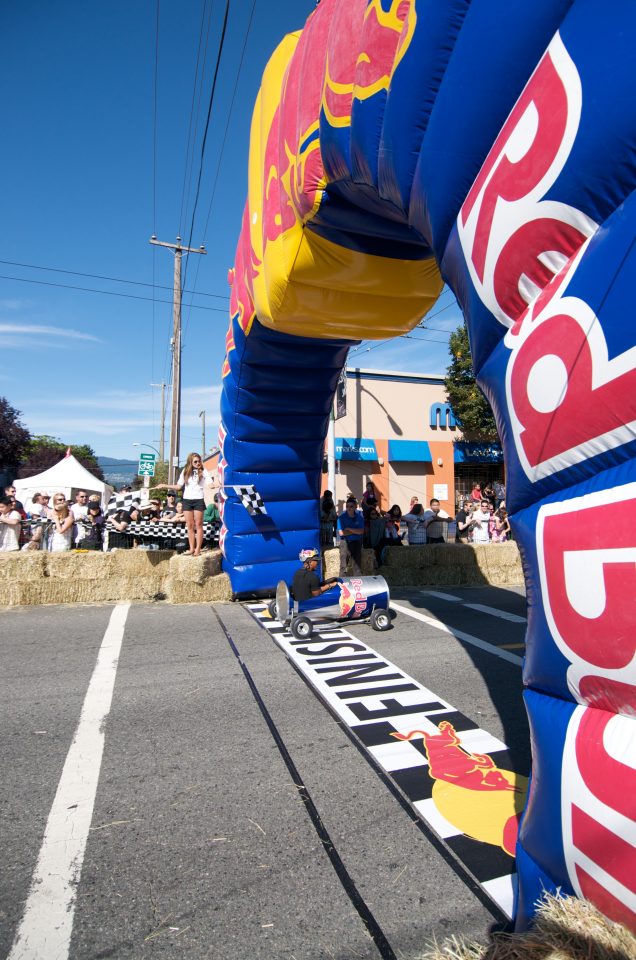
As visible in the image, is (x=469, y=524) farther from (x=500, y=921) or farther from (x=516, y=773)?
(x=500, y=921)

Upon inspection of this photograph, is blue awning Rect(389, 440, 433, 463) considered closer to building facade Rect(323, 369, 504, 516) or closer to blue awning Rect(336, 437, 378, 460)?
building facade Rect(323, 369, 504, 516)

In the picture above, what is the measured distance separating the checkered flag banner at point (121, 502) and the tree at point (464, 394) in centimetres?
1660

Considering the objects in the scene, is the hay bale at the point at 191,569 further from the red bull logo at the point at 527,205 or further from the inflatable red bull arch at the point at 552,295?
the red bull logo at the point at 527,205

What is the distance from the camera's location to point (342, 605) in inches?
272

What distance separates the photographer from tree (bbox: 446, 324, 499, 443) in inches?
918

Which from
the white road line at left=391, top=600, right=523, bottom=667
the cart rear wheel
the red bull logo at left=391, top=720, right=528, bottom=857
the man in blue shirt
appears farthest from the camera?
the man in blue shirt

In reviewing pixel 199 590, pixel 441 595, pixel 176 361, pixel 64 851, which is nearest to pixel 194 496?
pixel 199 590

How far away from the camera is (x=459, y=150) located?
2.21 meters

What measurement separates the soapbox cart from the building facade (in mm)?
14577

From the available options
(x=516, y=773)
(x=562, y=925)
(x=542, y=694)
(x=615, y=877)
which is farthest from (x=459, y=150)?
(x=516, y=773)

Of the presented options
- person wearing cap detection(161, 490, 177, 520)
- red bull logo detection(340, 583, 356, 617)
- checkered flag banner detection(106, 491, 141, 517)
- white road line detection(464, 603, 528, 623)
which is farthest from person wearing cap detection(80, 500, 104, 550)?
white road line detection(464, 603, 528, 623)

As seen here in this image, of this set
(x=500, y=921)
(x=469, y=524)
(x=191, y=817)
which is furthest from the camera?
(x=469, y=524)

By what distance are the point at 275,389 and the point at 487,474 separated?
20537 millimetres

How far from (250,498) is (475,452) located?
62.9 feet
